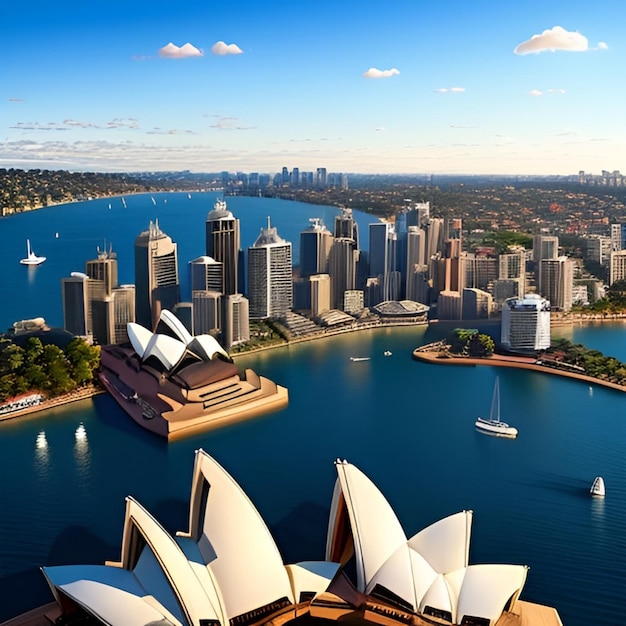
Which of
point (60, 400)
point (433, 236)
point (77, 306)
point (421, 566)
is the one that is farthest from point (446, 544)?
point (433, 236)

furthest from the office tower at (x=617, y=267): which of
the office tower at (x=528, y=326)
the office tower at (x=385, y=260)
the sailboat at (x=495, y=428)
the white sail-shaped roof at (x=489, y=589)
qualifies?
the white sail-shaped roof at (x=489, y=589)

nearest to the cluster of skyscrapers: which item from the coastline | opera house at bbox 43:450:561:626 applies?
the coastline

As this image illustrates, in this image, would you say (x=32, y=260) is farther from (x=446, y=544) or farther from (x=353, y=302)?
(x=446, y=544)

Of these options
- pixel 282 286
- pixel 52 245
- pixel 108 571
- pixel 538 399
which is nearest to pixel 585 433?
pixel 538 399

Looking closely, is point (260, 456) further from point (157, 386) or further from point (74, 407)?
point (74, 407)

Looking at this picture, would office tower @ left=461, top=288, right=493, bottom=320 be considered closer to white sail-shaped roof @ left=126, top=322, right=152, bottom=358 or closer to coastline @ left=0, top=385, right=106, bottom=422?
white sail-shaped roof @ left=126, top=322, right=152, bottom=358

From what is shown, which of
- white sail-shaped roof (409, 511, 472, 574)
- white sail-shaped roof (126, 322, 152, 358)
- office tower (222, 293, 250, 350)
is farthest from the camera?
office tower (222, 293, 250, 350)
